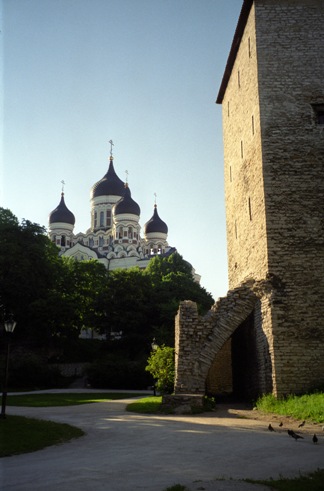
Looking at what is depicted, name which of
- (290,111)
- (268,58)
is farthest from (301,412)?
(268,58)

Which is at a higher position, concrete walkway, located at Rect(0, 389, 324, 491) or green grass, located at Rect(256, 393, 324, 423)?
green grass, located at Rect(256, 393, 324, 423)

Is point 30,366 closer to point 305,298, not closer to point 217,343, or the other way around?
point 217,343

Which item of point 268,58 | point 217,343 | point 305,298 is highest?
point 268,58

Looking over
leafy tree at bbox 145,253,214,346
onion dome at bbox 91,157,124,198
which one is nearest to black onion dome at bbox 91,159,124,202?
onion dome at bbox 91,157,124,198

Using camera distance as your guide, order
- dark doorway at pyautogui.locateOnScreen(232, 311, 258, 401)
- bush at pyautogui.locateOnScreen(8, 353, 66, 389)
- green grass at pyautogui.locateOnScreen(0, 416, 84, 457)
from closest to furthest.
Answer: green grass at pyautogui.locateOnScreen(0, 416, 84, 457), dark doorway at pyautogui.locateOnScreen(232, 311, 258, 401), bush at pyautogui.locateOnScreen(8, 353, 66, 389)

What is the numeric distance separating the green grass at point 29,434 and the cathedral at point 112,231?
54828mm

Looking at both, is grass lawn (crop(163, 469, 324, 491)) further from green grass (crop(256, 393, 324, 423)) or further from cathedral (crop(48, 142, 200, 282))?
cathedral (crop(48, 142, 200, 282))

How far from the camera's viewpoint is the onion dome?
7312 cm

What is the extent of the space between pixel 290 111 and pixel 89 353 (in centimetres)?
2703

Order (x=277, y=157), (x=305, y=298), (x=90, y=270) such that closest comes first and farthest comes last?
1. (x=305, y=298)
2. (x=277, y=157)
3. (x=90, y=270)

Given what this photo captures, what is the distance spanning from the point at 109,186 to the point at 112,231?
6760 mm

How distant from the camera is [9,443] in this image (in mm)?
8445

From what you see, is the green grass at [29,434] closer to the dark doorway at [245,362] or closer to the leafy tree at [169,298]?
the dark doorway at [245,362]

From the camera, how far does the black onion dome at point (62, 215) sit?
237 ft
